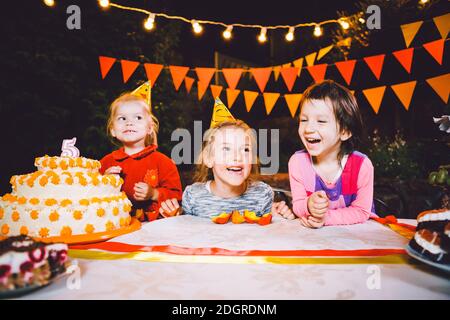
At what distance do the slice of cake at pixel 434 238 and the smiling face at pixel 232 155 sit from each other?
96 centimetres

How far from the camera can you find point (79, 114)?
4.57 m

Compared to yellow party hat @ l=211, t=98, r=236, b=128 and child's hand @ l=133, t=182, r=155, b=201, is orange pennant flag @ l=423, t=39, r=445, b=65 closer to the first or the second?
yellow party hat @ l=211, t=98, r=236, b=128

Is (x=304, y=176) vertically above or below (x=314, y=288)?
above

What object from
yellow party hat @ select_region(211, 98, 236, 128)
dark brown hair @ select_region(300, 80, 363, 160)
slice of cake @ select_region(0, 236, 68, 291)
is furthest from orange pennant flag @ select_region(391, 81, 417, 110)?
slice of cake @ select_region(0, 236, 68, 291)

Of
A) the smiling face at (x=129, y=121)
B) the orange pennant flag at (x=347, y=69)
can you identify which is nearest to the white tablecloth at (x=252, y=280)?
the smiling face at (x=129, y=121)

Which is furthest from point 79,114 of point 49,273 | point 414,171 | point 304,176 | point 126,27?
point 414,171

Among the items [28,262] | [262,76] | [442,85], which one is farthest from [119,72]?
[28,262]

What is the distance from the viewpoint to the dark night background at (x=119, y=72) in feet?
13.1

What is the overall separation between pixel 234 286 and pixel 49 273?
0.50 metres

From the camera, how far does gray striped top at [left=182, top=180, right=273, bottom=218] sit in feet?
6.27

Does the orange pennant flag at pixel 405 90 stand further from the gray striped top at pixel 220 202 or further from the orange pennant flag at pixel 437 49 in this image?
the gray striped top at pixel 220 202

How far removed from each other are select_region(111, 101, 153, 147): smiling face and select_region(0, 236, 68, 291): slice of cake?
145 cm

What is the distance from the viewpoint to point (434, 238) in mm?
909
